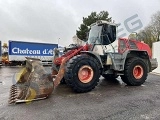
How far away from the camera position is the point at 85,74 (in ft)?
20.4

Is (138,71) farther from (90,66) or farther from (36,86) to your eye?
(36,86)

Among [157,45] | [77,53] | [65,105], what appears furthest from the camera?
[157,45]

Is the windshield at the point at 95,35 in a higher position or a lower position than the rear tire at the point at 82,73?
higher

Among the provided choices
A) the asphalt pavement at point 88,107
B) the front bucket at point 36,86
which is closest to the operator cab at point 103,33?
the asphalt pavement at point 88,107

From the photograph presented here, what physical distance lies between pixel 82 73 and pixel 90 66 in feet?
1.09

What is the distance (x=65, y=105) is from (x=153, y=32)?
32.6 metres

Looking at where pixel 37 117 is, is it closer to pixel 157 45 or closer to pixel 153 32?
pixel 157 45

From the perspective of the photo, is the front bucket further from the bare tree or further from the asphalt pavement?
the bare tree

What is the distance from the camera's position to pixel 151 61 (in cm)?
828

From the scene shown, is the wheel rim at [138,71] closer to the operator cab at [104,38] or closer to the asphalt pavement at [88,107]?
the operator cab at [104,38]

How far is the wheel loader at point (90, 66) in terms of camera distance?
5.34 m

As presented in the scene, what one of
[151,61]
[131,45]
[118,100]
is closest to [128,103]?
[118,100]

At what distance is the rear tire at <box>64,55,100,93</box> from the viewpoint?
5.76 metres

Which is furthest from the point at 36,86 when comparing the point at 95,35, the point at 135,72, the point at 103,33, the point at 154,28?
the point at 154,28
